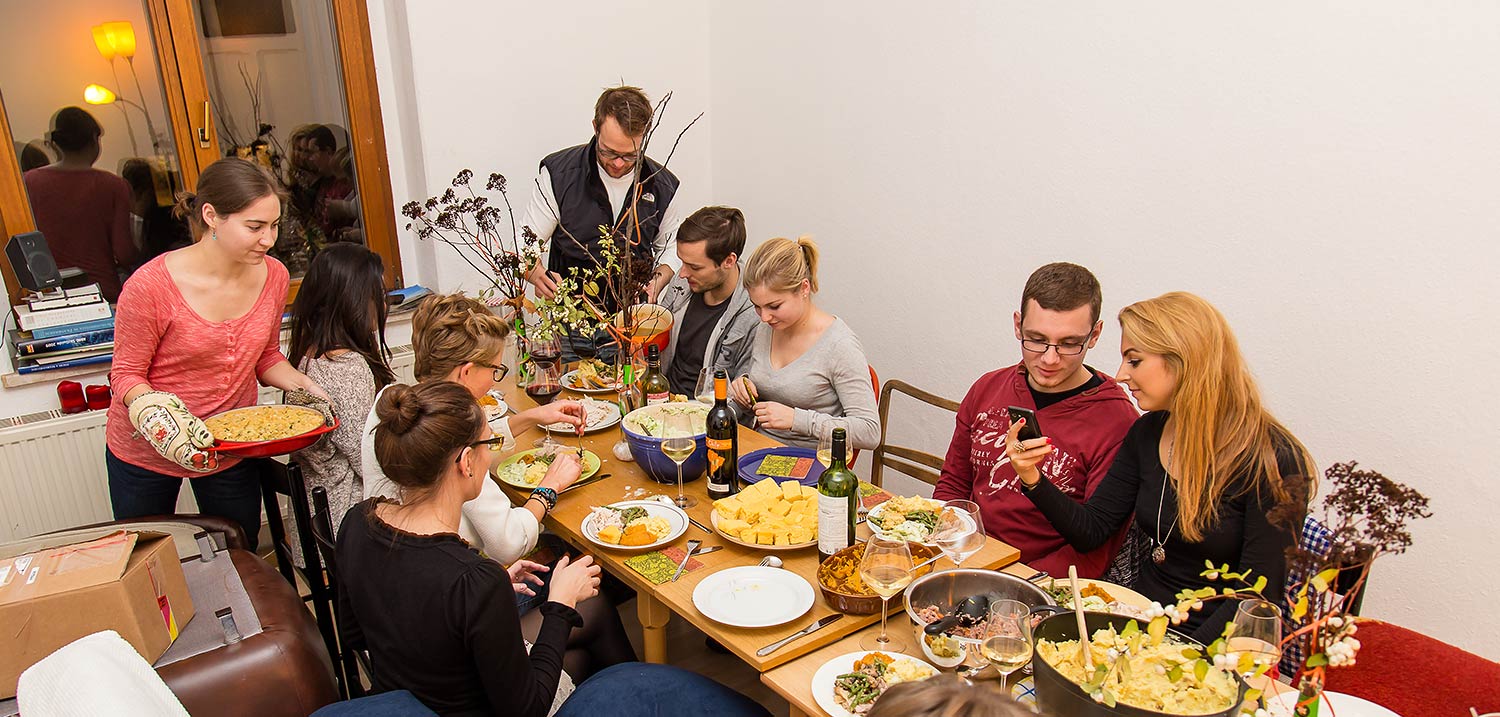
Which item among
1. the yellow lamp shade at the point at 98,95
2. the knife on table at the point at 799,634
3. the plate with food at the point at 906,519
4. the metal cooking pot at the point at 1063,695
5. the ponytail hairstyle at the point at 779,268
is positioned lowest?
the knife on table at the point at 799,634

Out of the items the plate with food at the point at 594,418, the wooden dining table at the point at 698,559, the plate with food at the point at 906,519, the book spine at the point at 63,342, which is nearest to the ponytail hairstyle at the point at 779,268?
the wooden dining table at the point at 698,559

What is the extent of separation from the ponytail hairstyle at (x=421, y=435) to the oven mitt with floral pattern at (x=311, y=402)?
996 millimetres

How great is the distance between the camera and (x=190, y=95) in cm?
376

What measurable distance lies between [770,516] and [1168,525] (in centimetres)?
90

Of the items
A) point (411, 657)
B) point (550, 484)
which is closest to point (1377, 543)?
point (411, 657)

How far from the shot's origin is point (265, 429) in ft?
8.61

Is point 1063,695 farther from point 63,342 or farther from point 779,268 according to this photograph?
point 63,342

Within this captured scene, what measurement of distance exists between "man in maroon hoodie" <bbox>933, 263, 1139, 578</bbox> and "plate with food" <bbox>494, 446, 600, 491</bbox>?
1.10m

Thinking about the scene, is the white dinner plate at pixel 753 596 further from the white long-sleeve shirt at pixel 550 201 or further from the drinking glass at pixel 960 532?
the white long-sleeve shirt at pixel 550 201

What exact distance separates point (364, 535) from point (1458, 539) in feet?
8.87

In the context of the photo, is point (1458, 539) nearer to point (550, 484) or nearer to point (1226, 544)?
point (1226, 544)

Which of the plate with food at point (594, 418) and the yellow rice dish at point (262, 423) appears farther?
the plate with food at point (594, 418)

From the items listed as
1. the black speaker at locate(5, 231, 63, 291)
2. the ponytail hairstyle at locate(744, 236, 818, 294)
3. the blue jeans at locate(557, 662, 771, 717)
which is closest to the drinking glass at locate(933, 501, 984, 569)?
the blue jeans at locate(557, 662, 771, 717)

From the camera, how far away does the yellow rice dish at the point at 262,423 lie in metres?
2.59
